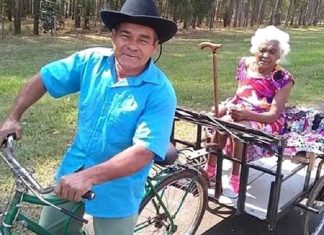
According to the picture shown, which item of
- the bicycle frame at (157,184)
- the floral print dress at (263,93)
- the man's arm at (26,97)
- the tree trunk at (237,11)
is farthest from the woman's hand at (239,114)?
the tree trunk at (237,11)

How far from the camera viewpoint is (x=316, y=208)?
3.75 metres

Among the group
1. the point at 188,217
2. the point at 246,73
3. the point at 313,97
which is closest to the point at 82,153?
the point at 188,217

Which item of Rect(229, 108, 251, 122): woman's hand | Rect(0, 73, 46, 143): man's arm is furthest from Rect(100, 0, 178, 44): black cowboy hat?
Rect(229, 108, 251, 122): woman's hand

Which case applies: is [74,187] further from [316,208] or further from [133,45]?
[316,208]

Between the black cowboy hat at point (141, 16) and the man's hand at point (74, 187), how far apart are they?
2.43 feet

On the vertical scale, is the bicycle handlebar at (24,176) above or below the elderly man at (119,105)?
below

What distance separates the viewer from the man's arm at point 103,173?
6.05 feet

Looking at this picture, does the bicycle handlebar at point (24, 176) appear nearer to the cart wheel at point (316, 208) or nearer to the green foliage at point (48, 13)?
the cart wheel at point (316, 208)

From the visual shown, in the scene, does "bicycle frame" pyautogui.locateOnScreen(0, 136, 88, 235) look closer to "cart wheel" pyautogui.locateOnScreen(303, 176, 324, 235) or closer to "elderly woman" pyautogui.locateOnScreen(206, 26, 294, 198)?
"elderly woman" pyautogui.locateOnScreen(206, 26, 294, 198)

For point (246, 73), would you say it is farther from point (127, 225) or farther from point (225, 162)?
point (127, 225)

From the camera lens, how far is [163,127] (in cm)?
212

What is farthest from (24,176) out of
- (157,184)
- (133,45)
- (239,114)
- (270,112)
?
(270,112)

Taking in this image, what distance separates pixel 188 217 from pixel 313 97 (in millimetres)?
6281

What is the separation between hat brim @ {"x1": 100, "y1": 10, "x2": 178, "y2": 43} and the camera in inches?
84.6
